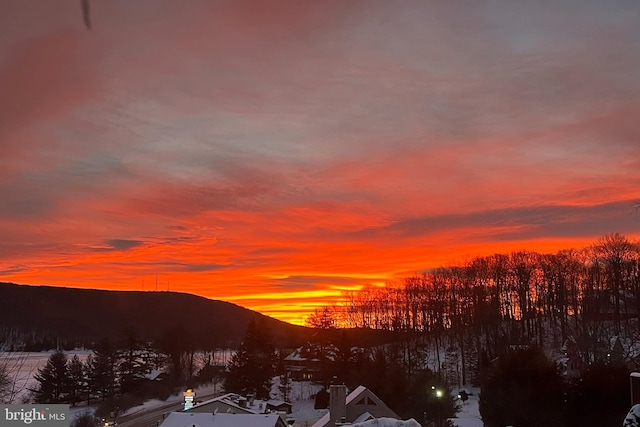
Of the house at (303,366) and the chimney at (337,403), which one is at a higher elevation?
the chimney at (337,403)

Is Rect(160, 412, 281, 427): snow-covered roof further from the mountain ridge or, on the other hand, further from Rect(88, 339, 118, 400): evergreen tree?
the mountain ridge

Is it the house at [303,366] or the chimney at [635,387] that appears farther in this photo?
the house at [303,366]

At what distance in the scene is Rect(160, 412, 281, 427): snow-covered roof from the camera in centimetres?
1939

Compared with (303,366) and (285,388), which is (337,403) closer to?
(285,388)

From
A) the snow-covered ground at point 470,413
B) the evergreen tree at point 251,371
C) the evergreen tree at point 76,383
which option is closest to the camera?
the snow-covered ground at point 470,413

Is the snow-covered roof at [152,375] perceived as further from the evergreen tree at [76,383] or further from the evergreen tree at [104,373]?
the evergreen tree at [76,383]

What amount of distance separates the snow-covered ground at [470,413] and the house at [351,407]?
243 inches

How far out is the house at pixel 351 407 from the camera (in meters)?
20.1

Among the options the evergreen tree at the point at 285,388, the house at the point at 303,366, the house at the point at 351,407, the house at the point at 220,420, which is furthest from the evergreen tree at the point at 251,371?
the house at the point at 220,420

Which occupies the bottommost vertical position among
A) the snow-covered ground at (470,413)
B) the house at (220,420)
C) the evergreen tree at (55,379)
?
the snow-covered ground at (470,413)

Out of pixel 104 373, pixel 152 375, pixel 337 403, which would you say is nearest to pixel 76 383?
pixel 104 373

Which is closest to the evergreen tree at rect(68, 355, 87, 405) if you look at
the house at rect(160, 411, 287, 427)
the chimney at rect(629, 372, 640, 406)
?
the house at rect(160, 411, 287, 427)

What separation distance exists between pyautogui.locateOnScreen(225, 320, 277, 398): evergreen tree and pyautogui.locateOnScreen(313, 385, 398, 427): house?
994 inches

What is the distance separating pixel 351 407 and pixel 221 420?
15.7ft
